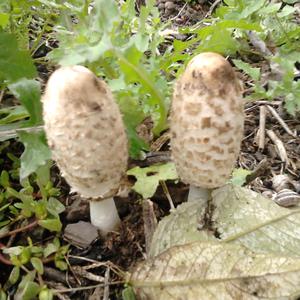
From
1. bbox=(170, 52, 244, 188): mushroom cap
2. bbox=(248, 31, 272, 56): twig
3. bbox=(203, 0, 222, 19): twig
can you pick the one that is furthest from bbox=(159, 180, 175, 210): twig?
bbox=(203, 0, 222, 19): twig

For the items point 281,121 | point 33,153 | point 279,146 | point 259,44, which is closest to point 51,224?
point 33,153

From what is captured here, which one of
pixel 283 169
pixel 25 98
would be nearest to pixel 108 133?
pixel 25 98

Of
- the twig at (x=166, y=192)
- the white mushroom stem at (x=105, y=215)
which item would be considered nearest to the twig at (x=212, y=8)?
the twig at (x=166, y=192)

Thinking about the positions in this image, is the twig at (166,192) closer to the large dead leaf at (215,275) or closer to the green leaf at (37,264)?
the large dead leaf at (215,275)

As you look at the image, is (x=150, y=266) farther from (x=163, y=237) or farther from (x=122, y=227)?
(x=122, y=227)

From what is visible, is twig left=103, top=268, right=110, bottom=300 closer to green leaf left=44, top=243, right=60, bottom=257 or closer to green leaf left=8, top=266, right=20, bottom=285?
green leaf left=44, top=243, right=60, bottom=257

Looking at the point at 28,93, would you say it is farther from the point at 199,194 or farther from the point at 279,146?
the point at 279,146
